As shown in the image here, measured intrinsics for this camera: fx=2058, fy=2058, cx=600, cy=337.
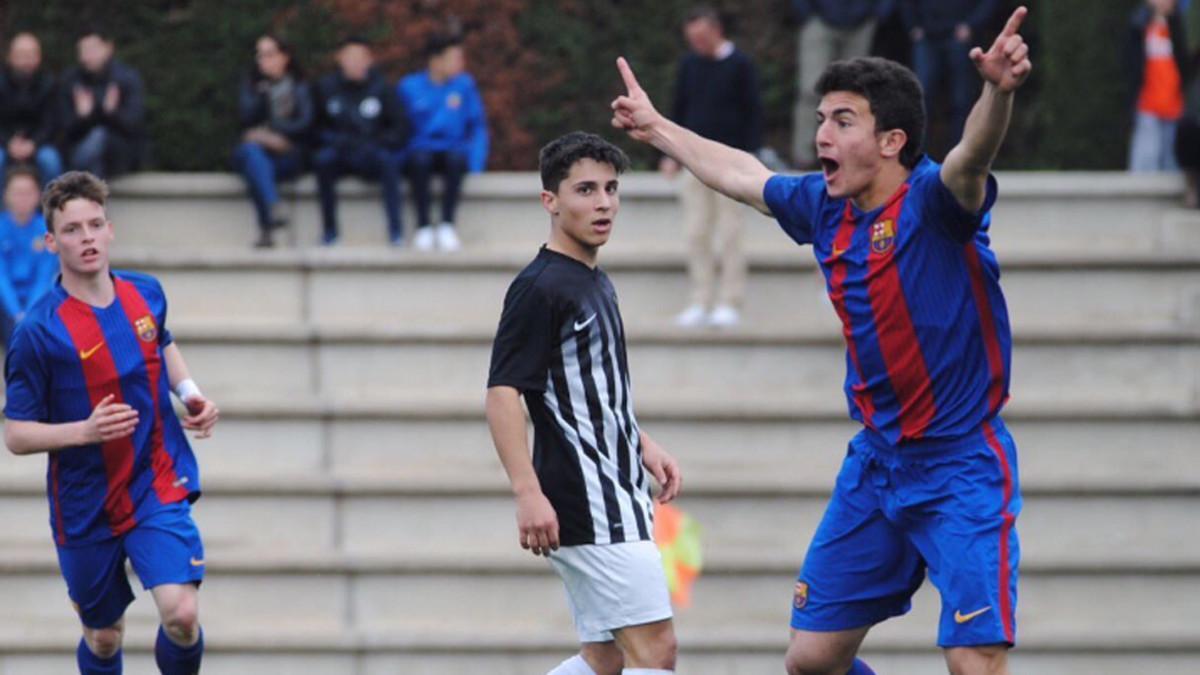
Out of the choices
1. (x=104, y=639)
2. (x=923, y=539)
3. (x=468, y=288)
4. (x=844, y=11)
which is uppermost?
(x=844, y=11)

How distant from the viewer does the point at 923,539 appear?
20.6 feet

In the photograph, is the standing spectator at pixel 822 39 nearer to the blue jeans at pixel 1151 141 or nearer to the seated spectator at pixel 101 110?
the blue jeans at pixel 1151 141

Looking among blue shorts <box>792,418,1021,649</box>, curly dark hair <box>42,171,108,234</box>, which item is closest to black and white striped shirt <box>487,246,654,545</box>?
blue shorts <box>792,418,1021,649</box>

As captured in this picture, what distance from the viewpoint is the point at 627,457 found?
6508 millimetres

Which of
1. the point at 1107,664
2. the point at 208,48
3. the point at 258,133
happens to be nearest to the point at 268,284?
the point at 258,133

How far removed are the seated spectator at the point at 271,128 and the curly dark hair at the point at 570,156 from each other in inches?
219

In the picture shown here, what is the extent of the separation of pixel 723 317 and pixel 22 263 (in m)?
3.76

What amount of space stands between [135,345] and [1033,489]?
5202 millimetres

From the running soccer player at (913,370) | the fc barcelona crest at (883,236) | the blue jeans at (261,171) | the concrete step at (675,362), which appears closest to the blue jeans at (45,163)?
the blue jeans at (261,171)

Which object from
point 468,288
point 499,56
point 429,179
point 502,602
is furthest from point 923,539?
point 499,56

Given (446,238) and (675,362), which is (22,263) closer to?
(446,238)

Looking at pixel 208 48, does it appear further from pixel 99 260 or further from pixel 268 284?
pixel 99 260

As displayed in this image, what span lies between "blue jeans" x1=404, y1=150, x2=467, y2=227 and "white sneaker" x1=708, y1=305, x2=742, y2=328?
164 cm

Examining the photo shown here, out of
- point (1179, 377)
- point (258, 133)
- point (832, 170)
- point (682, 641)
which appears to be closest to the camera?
point (832, 170)
